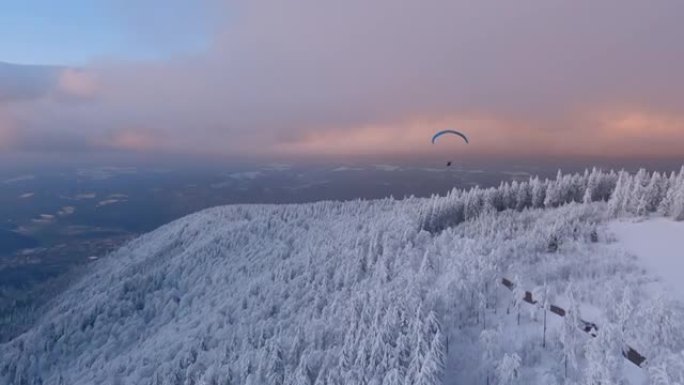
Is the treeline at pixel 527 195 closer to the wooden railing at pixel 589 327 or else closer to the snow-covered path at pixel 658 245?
the snow-covered path at pixel 658 245

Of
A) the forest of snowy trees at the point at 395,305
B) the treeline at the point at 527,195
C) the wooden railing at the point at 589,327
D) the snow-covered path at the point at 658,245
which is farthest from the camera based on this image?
the treeline at the point at 527,195

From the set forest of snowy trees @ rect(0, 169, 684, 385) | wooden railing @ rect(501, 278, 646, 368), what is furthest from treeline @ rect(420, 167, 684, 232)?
wooden railing @ rect(501, 278, 646, 368)

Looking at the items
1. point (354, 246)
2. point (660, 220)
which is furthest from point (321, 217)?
point (660, 220)

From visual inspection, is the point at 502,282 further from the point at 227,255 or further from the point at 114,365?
the point at 227,255

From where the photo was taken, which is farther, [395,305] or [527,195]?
[527,195]

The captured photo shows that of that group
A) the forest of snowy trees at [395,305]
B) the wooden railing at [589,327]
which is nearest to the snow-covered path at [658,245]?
the forest of snowy trees at [395,305]

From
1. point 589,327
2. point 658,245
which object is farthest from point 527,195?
point 589,327

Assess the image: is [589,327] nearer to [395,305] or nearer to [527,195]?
[395,305]
